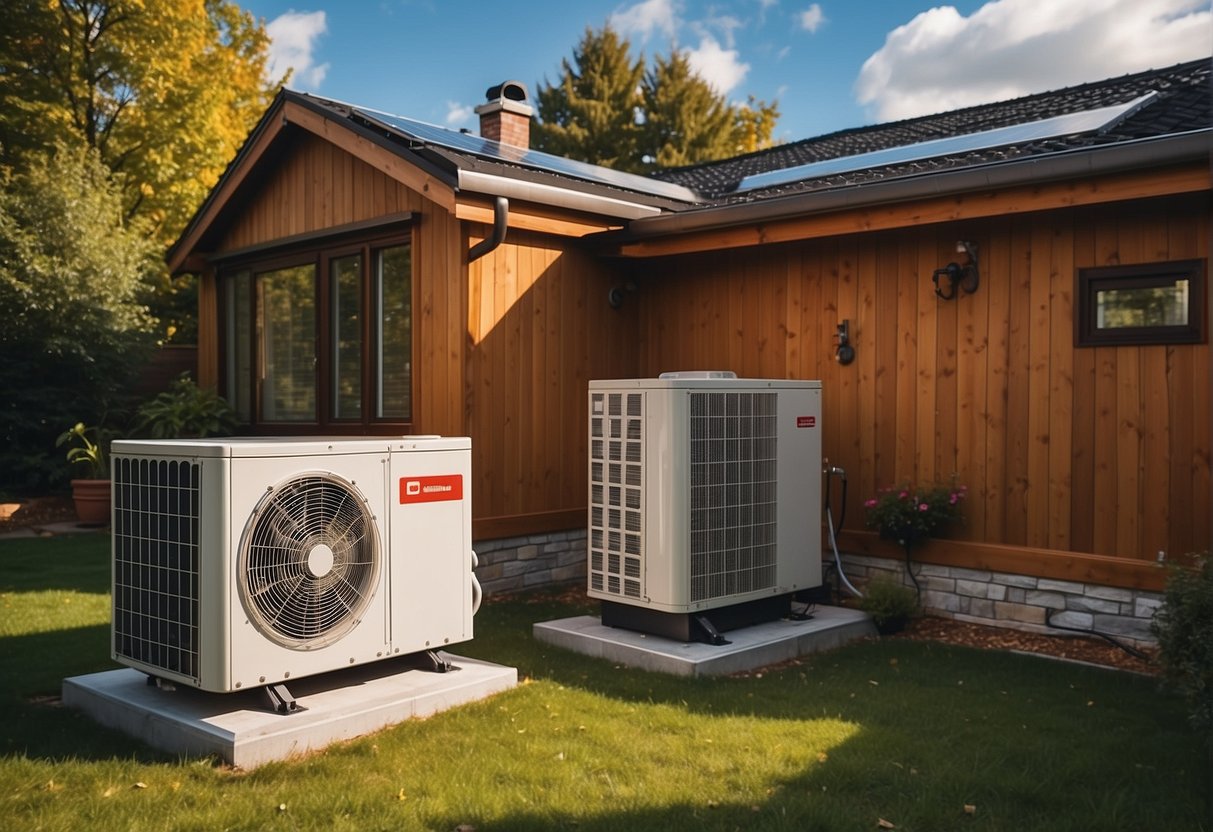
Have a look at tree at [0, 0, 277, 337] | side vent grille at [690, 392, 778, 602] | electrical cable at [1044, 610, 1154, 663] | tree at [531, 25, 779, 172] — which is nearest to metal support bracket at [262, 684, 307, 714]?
side vent grille at [690, 392, 778, 602]

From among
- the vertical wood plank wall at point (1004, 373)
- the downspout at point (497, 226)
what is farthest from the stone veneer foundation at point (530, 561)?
the downspout at point (497, 226)

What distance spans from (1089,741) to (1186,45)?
7.20 m

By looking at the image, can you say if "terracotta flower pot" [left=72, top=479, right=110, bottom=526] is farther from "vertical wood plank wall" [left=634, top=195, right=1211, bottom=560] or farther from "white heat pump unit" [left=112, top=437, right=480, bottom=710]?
"vertical wood plank wall" [left=634, top=195, right=1211, bottom=560]

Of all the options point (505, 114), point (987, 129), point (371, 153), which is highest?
point (505, 114)

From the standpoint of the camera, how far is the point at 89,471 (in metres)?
10.3

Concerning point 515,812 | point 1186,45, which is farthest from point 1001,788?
point 1186,45

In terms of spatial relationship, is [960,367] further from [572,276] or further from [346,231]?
[346,231]

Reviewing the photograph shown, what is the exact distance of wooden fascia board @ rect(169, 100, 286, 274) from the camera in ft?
A: 26.6

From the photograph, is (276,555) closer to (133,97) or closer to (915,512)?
(915,512)

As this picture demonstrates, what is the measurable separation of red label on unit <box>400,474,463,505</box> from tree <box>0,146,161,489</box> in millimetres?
8030

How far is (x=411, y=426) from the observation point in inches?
277

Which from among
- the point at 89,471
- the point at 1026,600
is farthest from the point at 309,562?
the point at 89,471

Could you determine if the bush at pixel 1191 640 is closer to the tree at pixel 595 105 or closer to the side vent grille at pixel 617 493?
the side vent grille at pixel 617 493

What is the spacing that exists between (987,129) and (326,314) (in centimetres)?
548
